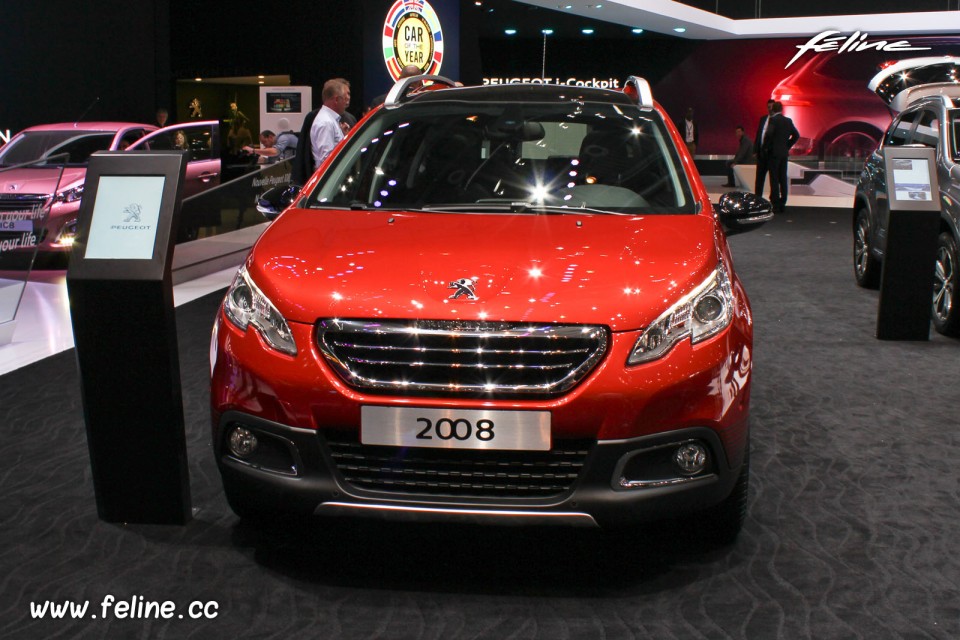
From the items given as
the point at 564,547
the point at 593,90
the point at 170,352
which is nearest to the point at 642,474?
the point at 564,547

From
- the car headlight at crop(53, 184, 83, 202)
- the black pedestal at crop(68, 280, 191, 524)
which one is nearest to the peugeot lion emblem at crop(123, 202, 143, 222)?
the black pedestal at crop(68, 280, 191, 524)

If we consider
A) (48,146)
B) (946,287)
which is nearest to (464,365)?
(946,287)

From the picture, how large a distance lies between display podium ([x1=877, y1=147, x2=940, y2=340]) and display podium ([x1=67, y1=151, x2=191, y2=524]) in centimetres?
472

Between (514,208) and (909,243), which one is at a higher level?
(514,208)

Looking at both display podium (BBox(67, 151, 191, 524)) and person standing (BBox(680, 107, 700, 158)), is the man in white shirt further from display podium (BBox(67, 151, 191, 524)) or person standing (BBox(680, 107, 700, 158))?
person standing (BBox(680, 107, 700, 158))

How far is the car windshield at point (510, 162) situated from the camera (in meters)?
3.70

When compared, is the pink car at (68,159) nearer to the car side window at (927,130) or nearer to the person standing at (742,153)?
the car side window at (927,130)

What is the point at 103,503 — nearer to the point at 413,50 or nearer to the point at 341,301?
the point at 341,301

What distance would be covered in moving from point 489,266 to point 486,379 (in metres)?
0.38

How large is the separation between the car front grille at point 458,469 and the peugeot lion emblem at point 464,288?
0.41m

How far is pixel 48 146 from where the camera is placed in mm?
10391

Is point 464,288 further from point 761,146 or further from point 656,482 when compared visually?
point 761,146

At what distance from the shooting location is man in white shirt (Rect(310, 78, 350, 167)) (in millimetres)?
7957

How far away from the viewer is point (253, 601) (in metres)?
2.92
